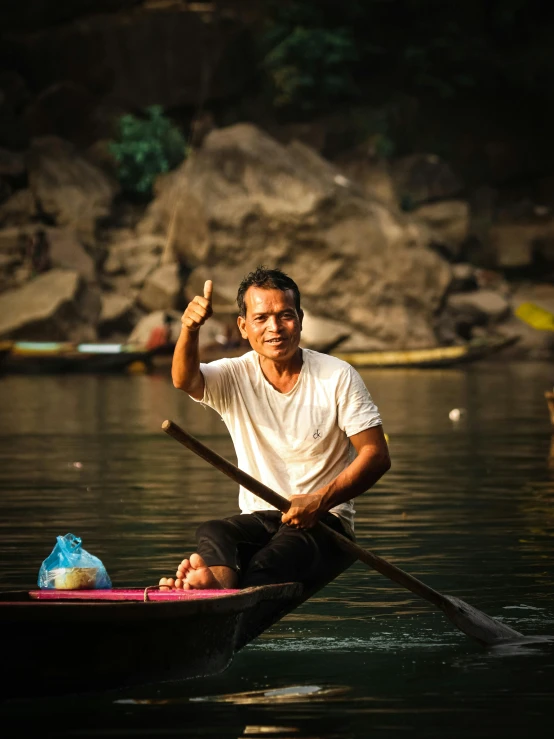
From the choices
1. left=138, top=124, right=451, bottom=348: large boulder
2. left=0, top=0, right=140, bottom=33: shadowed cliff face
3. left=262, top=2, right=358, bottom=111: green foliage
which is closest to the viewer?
left=138, top=124, right=451, bottom=348: large boulder

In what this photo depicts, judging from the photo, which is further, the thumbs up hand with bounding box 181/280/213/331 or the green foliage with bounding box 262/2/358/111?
the green foliage with bounding box 262/2/358/111

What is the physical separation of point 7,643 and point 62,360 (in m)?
26.5

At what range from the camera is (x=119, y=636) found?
5.19 meters

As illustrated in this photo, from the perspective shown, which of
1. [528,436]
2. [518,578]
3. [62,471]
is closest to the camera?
[518,578]

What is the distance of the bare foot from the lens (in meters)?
5.75

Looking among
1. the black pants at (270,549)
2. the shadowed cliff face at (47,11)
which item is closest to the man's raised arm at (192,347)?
the black pants at (270,549)

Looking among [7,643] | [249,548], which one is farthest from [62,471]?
[7,643]

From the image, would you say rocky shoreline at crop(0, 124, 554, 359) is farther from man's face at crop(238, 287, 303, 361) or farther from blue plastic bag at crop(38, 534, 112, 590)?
blue plastic bag at crop(38, 534, 112, 590)

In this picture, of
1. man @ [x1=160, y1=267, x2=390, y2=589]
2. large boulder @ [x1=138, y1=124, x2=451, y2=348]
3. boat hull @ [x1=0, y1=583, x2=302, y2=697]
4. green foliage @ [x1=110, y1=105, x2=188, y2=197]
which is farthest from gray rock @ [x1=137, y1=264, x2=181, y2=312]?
boat hull @ [x1=0, y1=583, x2=302, y2=697]

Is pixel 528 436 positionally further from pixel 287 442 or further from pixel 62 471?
pixel 287 442

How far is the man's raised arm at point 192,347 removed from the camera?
5777mm

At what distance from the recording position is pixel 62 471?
44.1 ft

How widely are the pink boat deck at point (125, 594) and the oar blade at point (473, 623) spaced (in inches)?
44.1

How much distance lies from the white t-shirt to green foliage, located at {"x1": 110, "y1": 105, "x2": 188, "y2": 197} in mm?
33690
